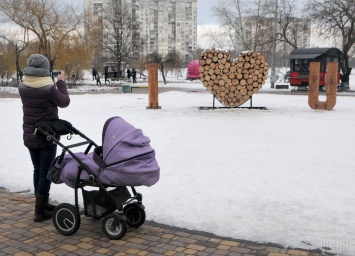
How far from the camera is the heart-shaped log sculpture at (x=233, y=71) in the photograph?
1546 centimetres

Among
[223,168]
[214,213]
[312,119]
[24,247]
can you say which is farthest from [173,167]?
[312,119]

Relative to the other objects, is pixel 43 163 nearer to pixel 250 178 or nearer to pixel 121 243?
pixel 121 243

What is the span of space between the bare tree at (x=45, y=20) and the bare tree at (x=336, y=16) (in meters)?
17.9

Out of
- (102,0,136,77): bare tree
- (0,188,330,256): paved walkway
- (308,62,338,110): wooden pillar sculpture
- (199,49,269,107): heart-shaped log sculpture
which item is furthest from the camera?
(102,0,136,77): bare tree

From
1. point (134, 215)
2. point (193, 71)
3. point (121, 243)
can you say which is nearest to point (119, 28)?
point (193, 71)

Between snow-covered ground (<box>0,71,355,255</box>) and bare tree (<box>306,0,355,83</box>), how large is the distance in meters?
19.4

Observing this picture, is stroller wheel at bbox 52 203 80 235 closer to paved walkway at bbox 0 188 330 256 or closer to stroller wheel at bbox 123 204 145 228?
paved walkway at bbox 0 188 330 256

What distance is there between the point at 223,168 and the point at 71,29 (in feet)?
99.3

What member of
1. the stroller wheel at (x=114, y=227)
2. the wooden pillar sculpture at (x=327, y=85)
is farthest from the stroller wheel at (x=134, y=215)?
the wooden pillar sculpture at (x=327, y=85)

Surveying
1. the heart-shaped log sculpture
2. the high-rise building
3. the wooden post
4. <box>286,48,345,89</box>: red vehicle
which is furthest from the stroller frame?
the high-rise building

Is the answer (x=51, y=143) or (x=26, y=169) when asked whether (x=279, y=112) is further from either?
(x=51, y=143)

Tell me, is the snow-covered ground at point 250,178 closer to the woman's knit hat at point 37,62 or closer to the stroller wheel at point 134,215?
the stroller wheel at point 134,215

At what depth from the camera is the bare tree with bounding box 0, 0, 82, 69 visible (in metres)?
32.4

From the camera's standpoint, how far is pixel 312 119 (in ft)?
43.1
